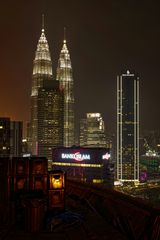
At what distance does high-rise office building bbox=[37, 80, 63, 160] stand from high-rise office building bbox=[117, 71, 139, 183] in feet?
54.4

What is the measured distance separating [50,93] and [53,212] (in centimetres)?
9129

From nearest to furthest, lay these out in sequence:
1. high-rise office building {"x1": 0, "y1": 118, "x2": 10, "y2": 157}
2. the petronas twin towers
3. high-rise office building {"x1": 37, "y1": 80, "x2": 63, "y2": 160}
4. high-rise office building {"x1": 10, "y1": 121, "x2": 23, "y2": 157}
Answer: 1. high-rise office building {"x1": 0, "y1": 118, "x2": 10, "y2": 157}
2. high-rise office building {"x1": 10, "y1": 121, "x2": 23, "y2": 157}
3. high-rise office building {"x1": 37, "y1": 80, "x2": 63, "y2": 160}
4. the petronas twin towers

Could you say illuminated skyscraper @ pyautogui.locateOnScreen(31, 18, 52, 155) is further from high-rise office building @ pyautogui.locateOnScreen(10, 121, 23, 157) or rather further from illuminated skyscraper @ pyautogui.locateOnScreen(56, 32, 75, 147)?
high-rise office building @ pyautogui.locateOnScreen(10, 121, 23, 157)

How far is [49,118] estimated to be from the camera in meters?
99.0

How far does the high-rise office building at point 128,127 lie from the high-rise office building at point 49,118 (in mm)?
16585

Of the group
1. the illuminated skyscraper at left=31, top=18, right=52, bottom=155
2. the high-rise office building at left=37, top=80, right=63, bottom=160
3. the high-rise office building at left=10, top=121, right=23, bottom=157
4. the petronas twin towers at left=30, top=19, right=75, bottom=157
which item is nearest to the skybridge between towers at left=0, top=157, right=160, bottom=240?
the high-rise office building at left=10, top=121, right=23, bottom=157

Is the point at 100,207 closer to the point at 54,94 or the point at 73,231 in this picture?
the point at 73,231

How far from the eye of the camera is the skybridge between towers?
33.1 feet

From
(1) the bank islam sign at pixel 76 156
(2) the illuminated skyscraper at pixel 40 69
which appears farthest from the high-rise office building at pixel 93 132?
(1) the bank islam sign at pixel 76 156

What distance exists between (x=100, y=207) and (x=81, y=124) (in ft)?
353

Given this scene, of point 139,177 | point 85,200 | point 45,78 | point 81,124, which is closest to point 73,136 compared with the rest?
point 81,124

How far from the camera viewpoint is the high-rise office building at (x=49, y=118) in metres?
95.9

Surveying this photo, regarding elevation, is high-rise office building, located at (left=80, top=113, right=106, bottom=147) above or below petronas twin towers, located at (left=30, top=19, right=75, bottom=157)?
below

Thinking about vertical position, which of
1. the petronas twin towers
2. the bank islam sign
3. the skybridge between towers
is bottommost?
the bank islam sign
